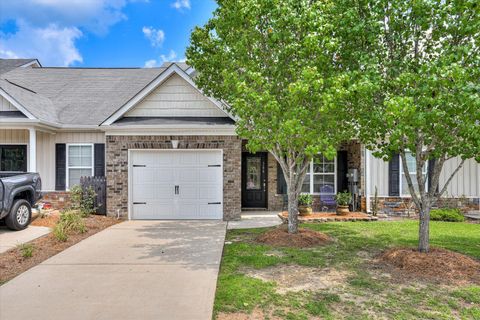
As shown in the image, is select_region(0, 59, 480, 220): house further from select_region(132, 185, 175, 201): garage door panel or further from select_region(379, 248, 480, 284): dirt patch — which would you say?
select_region(379, 248, 480, 284): dirt patch

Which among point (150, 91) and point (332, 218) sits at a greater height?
point (150, 91)

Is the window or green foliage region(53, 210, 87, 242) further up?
the window

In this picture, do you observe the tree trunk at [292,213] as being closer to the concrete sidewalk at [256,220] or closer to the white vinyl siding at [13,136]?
the concrete sidewalk at [256,220]

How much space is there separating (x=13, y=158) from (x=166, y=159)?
6.05m

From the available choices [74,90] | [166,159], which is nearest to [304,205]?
[166,159]

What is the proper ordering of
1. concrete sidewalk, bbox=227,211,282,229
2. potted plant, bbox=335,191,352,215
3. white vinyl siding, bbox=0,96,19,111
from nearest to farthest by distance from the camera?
concrete sidewalk, bbox=227,211,282,229, white vinyl siding, bbox=0,96,19,111, potted plant, bbox=335,191,352,215

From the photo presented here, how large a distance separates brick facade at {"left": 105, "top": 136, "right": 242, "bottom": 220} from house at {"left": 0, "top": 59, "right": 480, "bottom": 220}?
0.03 m

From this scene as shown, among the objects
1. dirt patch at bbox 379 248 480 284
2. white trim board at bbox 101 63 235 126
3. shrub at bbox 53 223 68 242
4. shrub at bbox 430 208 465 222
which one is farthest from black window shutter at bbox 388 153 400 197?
shrub at bbox 53 223 68 242

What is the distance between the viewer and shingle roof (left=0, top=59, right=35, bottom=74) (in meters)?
18.6

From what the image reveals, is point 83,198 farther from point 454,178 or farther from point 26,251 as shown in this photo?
point 454,178

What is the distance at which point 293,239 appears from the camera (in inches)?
304

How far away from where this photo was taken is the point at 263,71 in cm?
759

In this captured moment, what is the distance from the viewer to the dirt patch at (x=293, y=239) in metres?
7.54

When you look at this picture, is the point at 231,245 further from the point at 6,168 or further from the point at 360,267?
the point at 6,168
